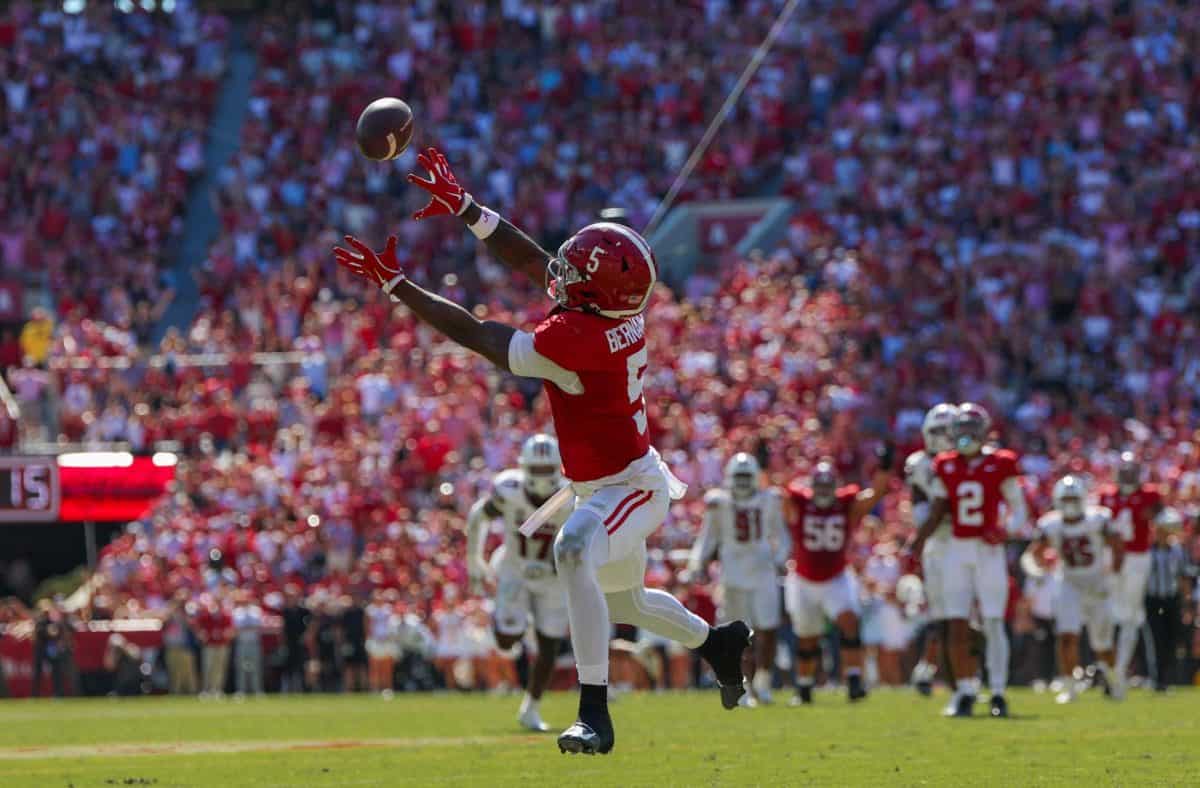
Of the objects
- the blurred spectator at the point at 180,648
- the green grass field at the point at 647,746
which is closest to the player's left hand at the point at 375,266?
the green grass field at the point at 647,746

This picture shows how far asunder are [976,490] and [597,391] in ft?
22.0

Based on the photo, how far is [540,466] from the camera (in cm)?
1538

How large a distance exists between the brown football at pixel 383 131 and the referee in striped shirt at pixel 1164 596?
422 inches

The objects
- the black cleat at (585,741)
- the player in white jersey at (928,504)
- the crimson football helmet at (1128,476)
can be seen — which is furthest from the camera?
the crimson football helmet at (1128,476)

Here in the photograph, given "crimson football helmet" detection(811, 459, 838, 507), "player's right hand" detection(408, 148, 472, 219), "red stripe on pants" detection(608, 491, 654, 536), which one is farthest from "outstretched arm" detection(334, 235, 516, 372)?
"crimson football helmet" detection(811, 459, 838, 507)

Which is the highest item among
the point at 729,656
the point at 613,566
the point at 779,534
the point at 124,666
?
the point at 779,534

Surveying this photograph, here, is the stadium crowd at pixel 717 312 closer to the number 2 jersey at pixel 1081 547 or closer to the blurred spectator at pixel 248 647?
the blurred spectator at pixel 248 647

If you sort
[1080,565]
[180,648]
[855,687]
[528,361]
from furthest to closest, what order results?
1. [180,648]
2. [1080,565]
3. [855,687]
4. [528,361]

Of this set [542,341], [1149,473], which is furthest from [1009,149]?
[542,341]

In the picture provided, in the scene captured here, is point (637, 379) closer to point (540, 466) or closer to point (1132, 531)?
point (540, 466)

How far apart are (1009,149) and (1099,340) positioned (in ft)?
10.4

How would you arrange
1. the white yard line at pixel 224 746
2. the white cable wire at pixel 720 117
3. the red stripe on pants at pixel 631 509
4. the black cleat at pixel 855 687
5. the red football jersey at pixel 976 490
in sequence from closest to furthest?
the red stripe on pants at pixel 631 509
the white yard line at pixel 224 746
the red football jersey at pixel 976 490
the black cleat at pixel 855 687
the white cable wire at pixel 720 117

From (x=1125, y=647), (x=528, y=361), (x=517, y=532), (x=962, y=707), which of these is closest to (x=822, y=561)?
(x=1125, y=647)

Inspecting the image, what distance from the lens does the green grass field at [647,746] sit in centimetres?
979
